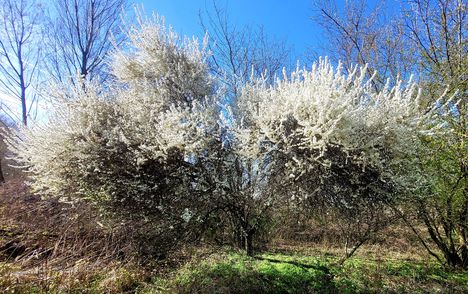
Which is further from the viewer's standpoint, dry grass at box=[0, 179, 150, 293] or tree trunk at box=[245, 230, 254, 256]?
tree trunk at box=[245, 230, 254, 256]

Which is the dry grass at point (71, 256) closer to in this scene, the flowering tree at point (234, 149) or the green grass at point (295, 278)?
the flowering tree at point (234, 149)

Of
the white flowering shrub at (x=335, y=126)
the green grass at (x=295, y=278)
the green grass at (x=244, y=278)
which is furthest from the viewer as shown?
the green grass at (x=295, y=278)

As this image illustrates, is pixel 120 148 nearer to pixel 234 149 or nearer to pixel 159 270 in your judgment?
pixel 234 149

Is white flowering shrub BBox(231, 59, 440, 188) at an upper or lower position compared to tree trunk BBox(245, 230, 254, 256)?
upper

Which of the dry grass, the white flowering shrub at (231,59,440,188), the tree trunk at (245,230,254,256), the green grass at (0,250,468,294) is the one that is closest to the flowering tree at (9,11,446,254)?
the white flowering shrub at (231,59,440,188)

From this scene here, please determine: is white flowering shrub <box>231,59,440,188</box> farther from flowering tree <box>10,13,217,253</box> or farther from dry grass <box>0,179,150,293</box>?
dry grass <box>0,179,150,293</box>

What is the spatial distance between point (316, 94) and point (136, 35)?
412cm

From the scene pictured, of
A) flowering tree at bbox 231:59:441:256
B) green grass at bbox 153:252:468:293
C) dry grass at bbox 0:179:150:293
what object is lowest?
green grass at bbox 153:252:468:293

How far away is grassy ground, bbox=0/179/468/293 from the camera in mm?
4059

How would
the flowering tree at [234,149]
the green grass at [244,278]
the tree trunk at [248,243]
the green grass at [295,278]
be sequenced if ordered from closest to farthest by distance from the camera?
the green grass at [244,278]
the flowering tree at [234,149]
the green grass at [295,278]
the tree trunk at [248,243]

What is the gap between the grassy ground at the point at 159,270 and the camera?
406 cm

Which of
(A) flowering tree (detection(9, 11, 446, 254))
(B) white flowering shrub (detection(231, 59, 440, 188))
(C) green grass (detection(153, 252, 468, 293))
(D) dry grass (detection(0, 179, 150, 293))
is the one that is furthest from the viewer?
(C) green grass (detection(153, 252, 468, 293))

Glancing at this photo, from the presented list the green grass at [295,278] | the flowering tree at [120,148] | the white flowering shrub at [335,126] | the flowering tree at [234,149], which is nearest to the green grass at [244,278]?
the green grass at [295,278]

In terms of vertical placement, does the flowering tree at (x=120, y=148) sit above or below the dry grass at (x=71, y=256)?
above
